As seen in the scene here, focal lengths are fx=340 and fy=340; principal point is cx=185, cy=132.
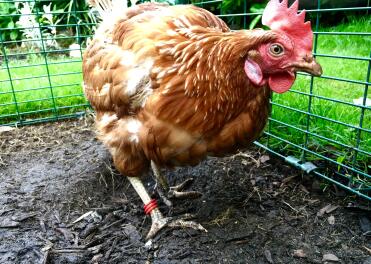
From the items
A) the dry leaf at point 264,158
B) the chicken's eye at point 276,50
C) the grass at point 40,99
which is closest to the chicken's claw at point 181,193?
the dry leaf at point 264,158

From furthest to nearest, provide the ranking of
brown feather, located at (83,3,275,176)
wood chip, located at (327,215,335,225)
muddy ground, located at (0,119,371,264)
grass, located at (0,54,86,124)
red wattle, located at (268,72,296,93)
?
grass, located at (0,54,86,124) → wood chip, located at (327,215,335,225) → muddy ground, located at (0,119,371,264) → brown feather, located at (83,3,275,176) → red wattle, located at (268,72,296,93)

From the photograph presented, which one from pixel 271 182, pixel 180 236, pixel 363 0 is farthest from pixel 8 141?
pixel 363 0

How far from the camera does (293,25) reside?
180cm

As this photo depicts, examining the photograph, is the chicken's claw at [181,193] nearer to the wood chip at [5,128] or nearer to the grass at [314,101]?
the grass at [314,101]

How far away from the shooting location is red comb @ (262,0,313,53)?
1.79 m

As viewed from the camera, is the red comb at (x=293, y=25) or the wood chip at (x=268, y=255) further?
the wood chip at (x=268, y=255)

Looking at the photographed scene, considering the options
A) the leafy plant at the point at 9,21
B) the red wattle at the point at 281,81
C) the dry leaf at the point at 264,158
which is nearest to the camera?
the red wattle at the point at 281,81

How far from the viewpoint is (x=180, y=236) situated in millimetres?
2307

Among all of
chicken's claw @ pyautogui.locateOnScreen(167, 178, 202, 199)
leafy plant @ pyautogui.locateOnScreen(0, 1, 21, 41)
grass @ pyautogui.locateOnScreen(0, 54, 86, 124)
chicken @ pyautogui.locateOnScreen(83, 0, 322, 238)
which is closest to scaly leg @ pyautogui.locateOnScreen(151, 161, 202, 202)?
chicken's claw @ pyautogui.locateOnScreen(167, 178, 202, 199)

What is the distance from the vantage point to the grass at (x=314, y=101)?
2812 millimetres

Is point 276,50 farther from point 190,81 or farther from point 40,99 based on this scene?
point 40,99

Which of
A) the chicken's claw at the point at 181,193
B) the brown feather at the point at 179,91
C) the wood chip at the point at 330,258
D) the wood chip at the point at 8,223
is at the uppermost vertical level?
the brown feather at the point at 179,91

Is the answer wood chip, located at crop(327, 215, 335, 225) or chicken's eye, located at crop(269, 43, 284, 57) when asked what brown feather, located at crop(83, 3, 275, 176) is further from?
wood chip, located at crop(327, 215, 335, 225)

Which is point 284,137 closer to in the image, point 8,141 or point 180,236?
point 180,236
